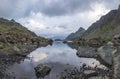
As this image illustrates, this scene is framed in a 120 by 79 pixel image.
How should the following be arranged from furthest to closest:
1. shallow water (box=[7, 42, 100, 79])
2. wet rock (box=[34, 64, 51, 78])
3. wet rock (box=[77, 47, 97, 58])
→ wet rock (box=[77, 47, 97, 58]), shallow water (box=[7, 42, 100, 79]), wet rock (box=[34, 64, 51, 78])

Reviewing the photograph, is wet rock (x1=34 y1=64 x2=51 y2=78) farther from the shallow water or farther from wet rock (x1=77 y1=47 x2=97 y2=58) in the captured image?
wet rock (x1=77 y1=47 x2=97 y2=58)

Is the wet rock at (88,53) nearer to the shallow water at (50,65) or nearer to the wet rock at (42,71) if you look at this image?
the shallow water at (50,65)

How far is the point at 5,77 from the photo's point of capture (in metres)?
65.1

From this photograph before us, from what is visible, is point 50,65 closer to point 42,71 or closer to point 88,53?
point 42,71

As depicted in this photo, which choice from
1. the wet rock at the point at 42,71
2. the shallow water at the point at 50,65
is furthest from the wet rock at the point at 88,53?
the wet rock at the point at 42,71

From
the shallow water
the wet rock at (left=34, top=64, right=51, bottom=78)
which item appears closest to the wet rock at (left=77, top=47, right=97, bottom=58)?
the shallow water

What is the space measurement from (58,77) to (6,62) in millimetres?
32472

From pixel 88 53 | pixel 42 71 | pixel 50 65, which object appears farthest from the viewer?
pixel 88 53

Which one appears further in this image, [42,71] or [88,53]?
[88,53]

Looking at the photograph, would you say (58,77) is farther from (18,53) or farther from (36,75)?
(18,53)

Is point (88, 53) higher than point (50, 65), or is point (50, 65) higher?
point (88, 53)

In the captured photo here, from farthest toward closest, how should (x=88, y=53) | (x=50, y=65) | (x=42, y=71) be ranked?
(x=88, y=53)
(x=50, y=65)
(x=42, y=71)

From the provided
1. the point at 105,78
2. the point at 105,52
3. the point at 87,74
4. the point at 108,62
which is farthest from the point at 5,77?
the point at 105,52

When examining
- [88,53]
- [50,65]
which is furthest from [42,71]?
[88,53]
